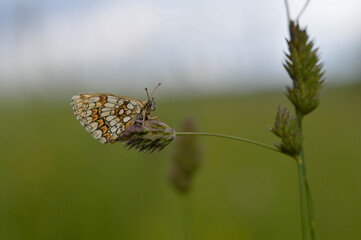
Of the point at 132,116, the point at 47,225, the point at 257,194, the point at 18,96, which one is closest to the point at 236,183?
the point at 257,194

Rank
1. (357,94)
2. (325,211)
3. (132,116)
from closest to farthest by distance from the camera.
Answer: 1. (132,116)
2. (325,211)
3. (357,94)

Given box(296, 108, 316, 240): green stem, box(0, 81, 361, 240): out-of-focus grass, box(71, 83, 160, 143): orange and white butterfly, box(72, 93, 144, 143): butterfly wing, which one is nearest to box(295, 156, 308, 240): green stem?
box(296, 108, 316, 240): green stem

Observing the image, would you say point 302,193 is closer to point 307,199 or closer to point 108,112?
point 307,199

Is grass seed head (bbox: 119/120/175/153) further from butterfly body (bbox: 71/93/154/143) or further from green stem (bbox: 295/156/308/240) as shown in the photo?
green stem (bbox: 295/156/308/240)

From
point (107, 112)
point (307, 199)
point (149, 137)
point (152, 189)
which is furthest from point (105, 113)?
point (152, 189)

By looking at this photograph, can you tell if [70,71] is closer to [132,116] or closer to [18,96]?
[18,96]

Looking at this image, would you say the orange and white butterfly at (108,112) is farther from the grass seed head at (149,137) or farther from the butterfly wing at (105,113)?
the grass seed head at (149,137)
